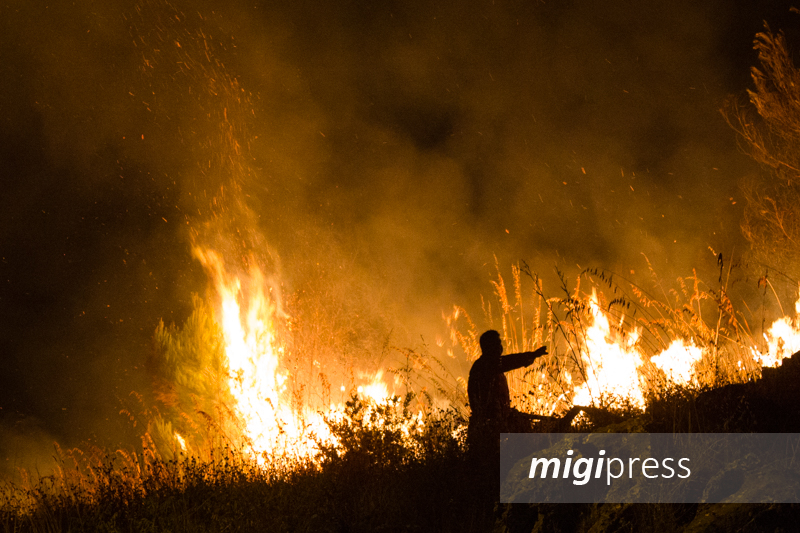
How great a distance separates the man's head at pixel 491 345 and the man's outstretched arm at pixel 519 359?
136 mm

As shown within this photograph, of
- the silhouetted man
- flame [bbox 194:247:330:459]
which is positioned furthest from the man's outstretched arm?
flame [bbox 194:247:330:459]

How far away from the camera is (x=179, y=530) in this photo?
281cm

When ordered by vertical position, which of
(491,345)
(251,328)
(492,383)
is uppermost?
(251,328)

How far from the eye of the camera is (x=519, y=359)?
394cm

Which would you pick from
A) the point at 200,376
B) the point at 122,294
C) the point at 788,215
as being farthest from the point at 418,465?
the point at 122,294

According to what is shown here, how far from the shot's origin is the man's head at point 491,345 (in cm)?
418

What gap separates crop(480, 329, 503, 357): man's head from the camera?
4.18 m

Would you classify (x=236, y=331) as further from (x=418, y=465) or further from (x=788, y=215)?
(x=788, y=215)

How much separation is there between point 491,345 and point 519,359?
1.03ft

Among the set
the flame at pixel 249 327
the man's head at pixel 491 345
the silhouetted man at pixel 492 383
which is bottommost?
the silhouetted man at pixel 492 383

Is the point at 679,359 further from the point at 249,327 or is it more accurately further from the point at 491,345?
the point at 249,327

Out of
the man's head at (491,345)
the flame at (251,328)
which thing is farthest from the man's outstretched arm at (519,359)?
the flame at (251,328)

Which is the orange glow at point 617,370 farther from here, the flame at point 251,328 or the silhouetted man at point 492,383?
the flame at point 251,328

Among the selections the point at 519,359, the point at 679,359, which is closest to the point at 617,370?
the point at 679,359
